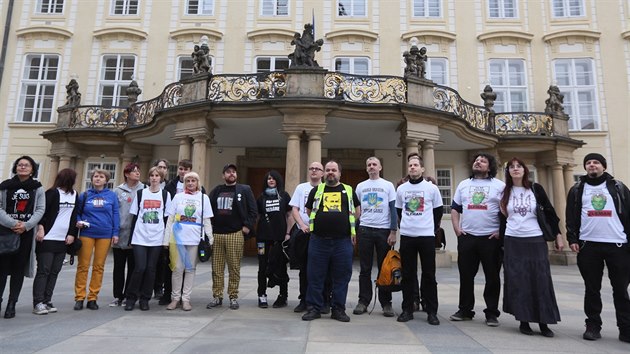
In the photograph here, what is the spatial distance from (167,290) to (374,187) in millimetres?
3234

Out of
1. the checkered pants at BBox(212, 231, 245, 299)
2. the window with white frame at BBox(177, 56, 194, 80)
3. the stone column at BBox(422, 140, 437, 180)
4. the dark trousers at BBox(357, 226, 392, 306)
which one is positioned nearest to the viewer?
the dark trousers at BBox(357, 226, 392, 306)

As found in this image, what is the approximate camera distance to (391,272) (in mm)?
4988

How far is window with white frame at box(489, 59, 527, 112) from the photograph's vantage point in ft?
53.8

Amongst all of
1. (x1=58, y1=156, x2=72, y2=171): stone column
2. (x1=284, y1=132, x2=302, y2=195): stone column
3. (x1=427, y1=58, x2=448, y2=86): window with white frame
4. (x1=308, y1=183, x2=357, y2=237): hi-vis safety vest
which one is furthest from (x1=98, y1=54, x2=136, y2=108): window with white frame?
(x1=308, y1=183, x2=357, y2=237): hi-vis safety vest

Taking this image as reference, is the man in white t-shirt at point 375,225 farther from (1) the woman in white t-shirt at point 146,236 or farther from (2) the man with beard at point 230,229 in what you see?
(1) the woman in white t-shirt at point 146,236

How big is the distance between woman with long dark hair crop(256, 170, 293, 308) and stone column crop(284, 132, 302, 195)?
15.0ft

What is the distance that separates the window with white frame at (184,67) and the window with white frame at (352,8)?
652 centimetres

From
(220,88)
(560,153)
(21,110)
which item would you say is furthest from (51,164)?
(560,153)

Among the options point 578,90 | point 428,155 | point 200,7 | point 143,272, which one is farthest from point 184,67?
point 578,90

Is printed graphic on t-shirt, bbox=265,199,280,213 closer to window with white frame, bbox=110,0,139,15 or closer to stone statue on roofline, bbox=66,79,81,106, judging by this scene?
stone statue on roofline, bbox=66,79,81,106

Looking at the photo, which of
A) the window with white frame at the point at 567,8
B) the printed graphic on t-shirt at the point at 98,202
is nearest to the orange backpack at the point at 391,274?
the printed graphic on t-shirt at the point at 98,202

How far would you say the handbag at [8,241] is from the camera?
4633mm

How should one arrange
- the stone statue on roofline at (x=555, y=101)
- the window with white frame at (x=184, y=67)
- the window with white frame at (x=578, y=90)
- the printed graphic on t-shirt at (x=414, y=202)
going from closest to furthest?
the printed graphic on t-shirt at (x=414, y=202) → the stone statue on roofline at (x=555, y=101) → the window with white frame at (x=578, y=90) → the window with white frame at (x=184, y=67)

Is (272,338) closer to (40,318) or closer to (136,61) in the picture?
(40,318)
